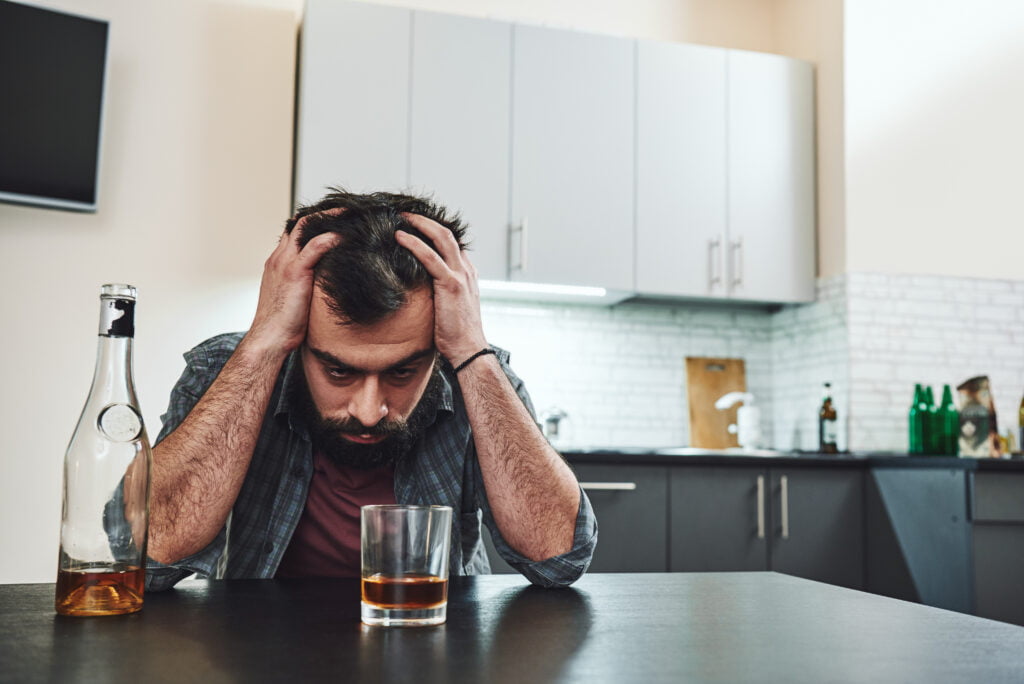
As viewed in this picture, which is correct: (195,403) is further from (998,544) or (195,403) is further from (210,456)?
(998,544)

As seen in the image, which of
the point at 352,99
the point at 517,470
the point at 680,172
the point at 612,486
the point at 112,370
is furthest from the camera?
the point at 680,172

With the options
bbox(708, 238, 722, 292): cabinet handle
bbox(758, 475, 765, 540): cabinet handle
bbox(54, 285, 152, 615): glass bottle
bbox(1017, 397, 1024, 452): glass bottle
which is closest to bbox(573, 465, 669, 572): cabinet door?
bbox(758, 475, 765, 540): cabinet handle

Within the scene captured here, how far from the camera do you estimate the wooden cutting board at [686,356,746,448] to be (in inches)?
154

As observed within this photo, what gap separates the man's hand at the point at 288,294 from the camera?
1.39m

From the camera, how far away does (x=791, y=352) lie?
398 centimetres

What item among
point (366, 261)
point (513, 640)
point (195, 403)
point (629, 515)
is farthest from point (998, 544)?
point (513, 640)

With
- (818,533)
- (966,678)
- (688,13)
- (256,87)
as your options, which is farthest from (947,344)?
(966,678)

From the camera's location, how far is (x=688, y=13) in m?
4.18

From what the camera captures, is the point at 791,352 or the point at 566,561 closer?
the point at 566,561

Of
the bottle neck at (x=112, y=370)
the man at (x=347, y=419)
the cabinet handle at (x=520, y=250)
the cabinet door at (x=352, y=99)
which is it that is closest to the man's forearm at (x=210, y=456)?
the man at (x=347, y=419)

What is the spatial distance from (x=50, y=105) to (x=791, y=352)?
9.55 feet

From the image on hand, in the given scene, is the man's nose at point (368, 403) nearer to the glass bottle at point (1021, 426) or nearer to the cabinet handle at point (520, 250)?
the cabinet handle at point (520, 250)

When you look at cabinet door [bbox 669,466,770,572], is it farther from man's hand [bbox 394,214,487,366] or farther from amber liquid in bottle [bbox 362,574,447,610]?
amber liquid in bottle [bbox 362,574,447,610]

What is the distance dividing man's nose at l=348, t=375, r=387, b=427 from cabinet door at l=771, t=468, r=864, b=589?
7.23 ft
